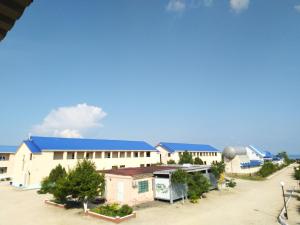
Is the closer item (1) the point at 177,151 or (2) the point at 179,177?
(2) the point at 179,177

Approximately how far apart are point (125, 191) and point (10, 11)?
25.6 meters

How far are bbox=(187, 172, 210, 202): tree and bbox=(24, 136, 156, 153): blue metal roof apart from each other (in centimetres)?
2427

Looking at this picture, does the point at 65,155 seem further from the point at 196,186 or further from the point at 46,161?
the point at 196,186

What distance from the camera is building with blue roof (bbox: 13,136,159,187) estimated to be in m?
39.2

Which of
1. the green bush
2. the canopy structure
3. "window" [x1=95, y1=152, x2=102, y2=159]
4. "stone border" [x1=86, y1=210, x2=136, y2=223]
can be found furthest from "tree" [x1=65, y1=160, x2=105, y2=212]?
"window" [x1=95, y1=152, x2=102, y2=159]

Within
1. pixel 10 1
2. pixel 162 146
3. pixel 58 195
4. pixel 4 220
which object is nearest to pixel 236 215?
pixel 58 195

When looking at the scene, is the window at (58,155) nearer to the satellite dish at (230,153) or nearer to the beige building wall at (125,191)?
the beige building wall at (125,191)

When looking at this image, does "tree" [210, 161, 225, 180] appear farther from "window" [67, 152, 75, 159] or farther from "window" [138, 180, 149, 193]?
"window" [67, 152, 75, 159]

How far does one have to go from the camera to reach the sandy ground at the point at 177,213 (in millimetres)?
20156

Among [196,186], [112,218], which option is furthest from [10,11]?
[196,186]

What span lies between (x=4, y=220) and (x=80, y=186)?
268 inches

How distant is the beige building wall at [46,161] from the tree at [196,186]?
18598 millimetres

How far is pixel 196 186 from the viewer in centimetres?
2944

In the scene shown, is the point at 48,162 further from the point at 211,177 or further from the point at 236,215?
the point at 236,215
